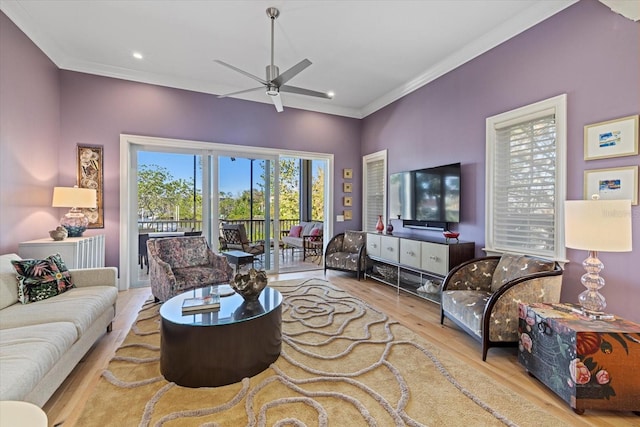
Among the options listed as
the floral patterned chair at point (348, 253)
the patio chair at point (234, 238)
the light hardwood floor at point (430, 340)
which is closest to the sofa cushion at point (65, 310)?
the light hardwood floor at point (430, 340)

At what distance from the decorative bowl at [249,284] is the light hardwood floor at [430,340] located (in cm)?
116

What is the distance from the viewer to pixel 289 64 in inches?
169

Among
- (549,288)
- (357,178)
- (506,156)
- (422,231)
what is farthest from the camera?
(357,178)

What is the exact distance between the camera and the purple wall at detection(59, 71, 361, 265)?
4.24 m

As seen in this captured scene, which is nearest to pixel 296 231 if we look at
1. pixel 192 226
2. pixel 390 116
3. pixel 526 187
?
pixel 192 226

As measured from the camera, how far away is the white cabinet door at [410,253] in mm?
3980

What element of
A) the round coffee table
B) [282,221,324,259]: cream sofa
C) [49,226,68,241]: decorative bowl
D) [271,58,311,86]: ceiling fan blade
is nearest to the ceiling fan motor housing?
[271,58,311,86]: ceiling fan blade

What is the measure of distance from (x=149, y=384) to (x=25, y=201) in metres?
3.02

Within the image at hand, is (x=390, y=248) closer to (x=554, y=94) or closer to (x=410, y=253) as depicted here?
(x=410, y=253)

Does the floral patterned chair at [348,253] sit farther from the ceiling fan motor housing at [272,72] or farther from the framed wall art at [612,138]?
the framed wall art at [612,138]

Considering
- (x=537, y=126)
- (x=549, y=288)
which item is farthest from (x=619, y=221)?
(x=537, y=126)

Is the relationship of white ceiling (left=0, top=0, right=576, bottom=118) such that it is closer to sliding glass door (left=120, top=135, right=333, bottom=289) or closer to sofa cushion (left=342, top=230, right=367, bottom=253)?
sliding glass door (left=120, top=135, right=333, bottom=289)

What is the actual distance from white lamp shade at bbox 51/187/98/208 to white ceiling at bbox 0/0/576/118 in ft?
Answer: 5.99

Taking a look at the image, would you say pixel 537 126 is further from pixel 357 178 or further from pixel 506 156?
pixel 357 178
